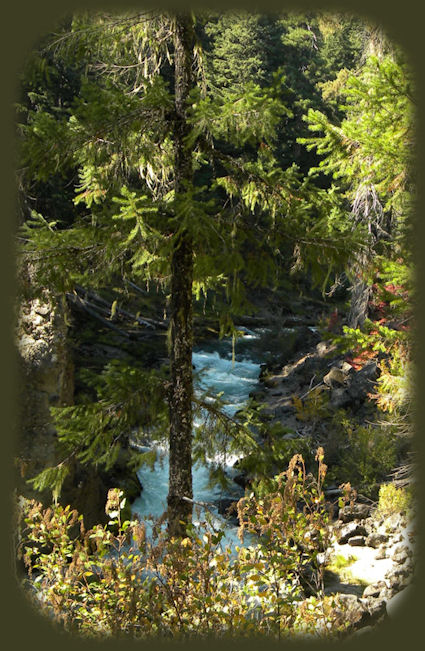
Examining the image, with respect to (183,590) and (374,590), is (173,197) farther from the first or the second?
(374,590)

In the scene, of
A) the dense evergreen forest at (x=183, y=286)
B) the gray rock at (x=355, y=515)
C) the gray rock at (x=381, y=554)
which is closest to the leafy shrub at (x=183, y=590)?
the dense evergreen forest at (x=183, y=286)

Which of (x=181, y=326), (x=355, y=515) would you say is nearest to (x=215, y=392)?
(x=355, y=515)

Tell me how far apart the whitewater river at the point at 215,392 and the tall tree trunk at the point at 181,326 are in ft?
10.9

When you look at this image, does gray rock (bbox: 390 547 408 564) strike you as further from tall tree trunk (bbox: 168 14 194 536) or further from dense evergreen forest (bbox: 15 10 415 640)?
tall tree trunk (bbox: 168 14 194 536)

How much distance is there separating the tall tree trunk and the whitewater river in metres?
3.34

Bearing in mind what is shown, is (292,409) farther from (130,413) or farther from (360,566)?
(130,413)

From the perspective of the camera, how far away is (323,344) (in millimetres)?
18281

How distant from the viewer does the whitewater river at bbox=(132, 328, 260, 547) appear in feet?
33.6

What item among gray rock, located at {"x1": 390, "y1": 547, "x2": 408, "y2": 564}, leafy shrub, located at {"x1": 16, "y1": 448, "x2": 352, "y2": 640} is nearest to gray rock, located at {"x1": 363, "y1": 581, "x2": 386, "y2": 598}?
gray rock, located at {"x1": 390, "y1": 547, "x2": 408, "y2": 564}

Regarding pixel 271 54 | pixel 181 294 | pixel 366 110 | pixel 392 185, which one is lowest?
pixel 181 294

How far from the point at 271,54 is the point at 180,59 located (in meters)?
21.3

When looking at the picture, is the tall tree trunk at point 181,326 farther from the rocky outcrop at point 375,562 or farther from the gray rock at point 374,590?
the gray rock at point 374,590

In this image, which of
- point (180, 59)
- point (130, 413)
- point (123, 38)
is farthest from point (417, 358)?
point (123, 38)

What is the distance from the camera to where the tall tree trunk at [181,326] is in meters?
5.33
